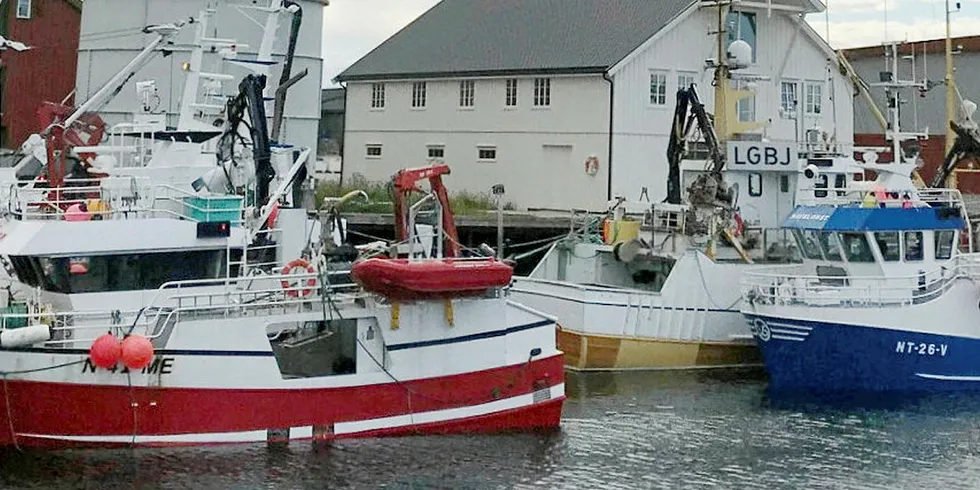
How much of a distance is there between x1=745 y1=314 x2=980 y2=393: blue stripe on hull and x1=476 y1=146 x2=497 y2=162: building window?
17783 millimetres

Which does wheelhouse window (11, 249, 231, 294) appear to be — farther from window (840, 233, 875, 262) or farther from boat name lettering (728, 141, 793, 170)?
boat name lettering (728, 141, 793, 170)

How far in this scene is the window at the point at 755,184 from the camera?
2928 cm

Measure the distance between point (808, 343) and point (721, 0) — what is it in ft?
33.1

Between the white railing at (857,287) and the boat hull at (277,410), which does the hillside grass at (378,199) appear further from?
the boat hull at (277,410)

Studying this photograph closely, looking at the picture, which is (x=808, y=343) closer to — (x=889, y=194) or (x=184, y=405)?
(x=889, y=194)

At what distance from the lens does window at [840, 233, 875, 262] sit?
25.0 m

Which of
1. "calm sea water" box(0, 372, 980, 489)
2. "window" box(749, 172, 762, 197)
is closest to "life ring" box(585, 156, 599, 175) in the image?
"window" box(749, 172, 762, 197)

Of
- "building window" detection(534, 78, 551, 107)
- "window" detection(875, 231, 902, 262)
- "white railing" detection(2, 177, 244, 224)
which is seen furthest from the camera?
"building window" detection(534, 78, 551, 107)

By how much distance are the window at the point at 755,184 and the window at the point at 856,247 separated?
434cm

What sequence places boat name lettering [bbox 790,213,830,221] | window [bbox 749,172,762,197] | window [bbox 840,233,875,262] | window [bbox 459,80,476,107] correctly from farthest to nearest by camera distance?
window [bbox 459,80,476,107]
window [bbox 749,172,762,197]
boat name lettering [bbox 790,213,830,221]
window [bbox 840,233,875,262]

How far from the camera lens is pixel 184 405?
18.1 meters

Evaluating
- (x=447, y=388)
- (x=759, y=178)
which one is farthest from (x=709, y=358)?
(x=447, y=388)

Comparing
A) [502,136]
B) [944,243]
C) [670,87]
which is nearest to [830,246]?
[944,243]

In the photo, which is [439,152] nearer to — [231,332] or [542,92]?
[542,92]
